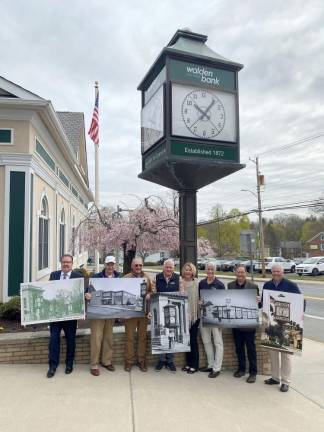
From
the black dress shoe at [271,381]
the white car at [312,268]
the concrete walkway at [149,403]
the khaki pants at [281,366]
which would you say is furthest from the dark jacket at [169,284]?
the white car at [312,268]

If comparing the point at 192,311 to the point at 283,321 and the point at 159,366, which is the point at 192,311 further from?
the point at 283,321

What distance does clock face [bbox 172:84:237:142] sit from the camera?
6.15 metres

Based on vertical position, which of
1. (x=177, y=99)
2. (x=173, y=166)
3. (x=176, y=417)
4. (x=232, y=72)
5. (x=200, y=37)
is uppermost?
(x=200, y=37)

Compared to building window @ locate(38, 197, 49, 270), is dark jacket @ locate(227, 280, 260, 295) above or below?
below

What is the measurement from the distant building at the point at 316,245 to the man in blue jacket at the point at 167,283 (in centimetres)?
7727

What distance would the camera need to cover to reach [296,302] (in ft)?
17.5

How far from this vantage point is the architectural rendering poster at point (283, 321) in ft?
17.5

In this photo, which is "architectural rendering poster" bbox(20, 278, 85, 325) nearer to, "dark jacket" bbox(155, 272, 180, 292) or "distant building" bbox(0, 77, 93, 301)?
"dark jacket" bbox(155, 272, 180, 292)

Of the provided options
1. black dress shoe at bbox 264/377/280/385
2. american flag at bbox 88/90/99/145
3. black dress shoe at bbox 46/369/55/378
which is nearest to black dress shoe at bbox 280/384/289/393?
black dress shoe at bbox 264/377/280/385

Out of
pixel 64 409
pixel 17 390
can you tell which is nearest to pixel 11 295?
pixel 17 390

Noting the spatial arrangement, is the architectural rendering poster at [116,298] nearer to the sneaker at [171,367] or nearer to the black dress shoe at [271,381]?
the sneaker at [171,367]

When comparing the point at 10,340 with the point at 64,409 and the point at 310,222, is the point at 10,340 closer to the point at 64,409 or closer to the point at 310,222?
the point at 64,409

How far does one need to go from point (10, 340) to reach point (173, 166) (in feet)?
12.2

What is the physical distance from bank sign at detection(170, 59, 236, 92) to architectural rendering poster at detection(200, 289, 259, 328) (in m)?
3.38
